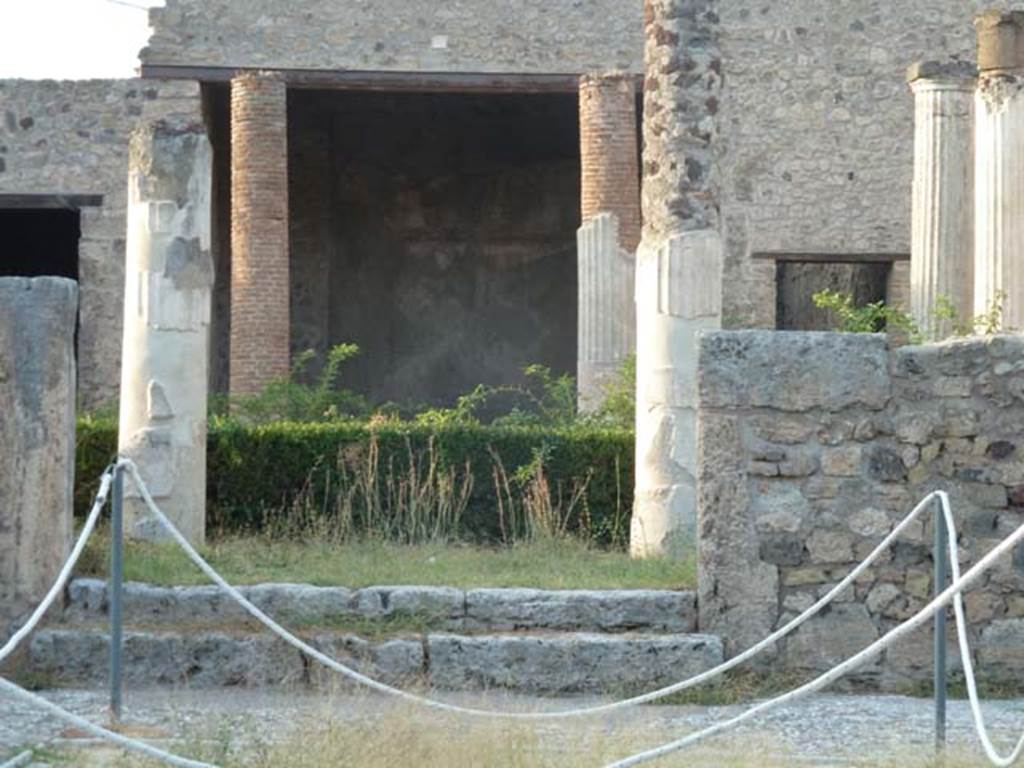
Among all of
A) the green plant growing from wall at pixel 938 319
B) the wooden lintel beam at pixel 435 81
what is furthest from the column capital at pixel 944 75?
the wooden lintel beam at pixel 435 81

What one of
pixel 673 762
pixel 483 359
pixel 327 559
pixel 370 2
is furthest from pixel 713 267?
pixel 483 359

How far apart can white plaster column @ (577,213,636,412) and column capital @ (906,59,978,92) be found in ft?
11.1

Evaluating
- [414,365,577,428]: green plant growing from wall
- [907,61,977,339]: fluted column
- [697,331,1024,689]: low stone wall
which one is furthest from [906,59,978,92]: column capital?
[697,331,1024,689]: low stone wall

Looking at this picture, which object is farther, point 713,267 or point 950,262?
point 950,262

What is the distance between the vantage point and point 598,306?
61.7 ft

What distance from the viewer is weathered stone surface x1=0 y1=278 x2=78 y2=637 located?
9539 mm

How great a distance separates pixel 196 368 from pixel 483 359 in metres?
13.0

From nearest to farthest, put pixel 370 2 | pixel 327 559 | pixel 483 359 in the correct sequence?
pixel 327 559
pixel 370 2
pixel 483 359

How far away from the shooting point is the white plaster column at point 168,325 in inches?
499

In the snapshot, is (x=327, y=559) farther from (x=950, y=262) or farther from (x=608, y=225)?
(x=608, y=225)

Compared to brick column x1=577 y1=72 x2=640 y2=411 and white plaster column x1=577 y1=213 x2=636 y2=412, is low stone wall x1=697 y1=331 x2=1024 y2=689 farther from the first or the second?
white plaster column x1=577 y1=213 x2=636 y2=412

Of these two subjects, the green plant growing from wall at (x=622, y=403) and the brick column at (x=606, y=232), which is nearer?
the green plant growing from wall at (x=622, y=403)

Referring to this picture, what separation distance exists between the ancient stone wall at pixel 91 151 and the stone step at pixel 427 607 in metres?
11.9

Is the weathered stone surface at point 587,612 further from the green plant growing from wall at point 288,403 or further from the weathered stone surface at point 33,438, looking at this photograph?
the green plant growing from wall at point 288,403
